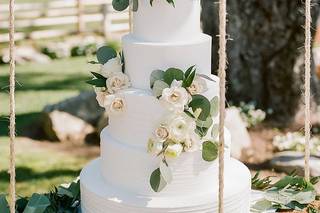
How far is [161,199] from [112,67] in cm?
71

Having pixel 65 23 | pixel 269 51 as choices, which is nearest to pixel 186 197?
pixel 269 51

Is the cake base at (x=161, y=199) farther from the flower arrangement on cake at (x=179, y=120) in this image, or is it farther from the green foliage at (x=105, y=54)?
the green foliage at (x=105, y=54)

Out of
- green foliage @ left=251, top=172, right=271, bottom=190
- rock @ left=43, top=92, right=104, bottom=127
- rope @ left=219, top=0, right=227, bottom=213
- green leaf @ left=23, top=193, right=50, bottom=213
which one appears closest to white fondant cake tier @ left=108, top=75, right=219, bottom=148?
rope @ left=219, top=0, right=227, bottom=213

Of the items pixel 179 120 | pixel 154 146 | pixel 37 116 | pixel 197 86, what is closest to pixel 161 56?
pixel 197 86

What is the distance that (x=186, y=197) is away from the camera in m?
3.22

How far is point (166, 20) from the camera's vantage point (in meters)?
3.24

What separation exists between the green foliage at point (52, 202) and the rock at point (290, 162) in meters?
3.02

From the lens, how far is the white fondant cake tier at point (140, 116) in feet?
10.5

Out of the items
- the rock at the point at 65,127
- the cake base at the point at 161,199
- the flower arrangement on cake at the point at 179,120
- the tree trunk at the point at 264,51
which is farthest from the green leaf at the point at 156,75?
the rock at the point at 65,127

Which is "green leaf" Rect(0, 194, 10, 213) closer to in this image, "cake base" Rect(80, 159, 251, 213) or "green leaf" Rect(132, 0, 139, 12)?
"cake base" Rect(80, 159, 251, 213)

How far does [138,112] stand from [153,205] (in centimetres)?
44

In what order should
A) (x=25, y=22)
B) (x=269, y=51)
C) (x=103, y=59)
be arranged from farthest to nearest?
1. (x=25, y=22)
2. (x=269, y=51)
3. (x=103, y=59)

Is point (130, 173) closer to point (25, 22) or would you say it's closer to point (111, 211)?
point (111, 211)

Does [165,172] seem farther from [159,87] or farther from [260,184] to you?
[260,184]
